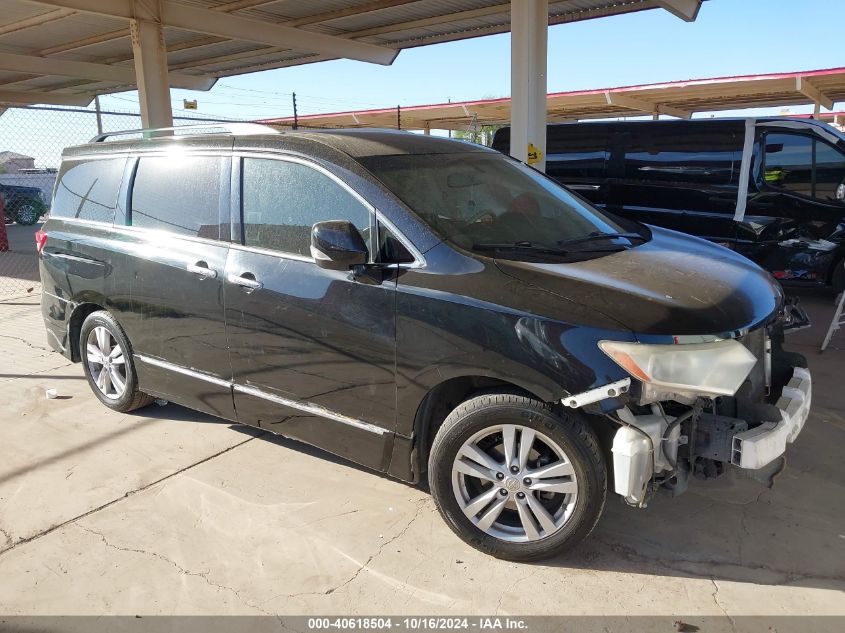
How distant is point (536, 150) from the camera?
326 inches

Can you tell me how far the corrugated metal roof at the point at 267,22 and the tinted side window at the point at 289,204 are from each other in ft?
26.0

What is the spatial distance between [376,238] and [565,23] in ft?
31.5

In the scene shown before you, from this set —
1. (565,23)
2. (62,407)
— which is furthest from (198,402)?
(565,23)

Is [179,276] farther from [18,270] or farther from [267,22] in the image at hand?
[267,22]

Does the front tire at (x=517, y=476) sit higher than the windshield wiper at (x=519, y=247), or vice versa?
the windshield wiper at (x=519, y=247)

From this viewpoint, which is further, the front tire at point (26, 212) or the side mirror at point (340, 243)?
the front tire at point (26, 212)

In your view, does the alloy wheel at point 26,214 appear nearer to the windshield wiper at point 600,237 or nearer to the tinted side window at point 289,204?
the tinted side window at point 289,204

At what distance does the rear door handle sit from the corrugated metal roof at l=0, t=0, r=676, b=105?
→ 26.2 ft

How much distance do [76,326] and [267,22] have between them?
352 inches

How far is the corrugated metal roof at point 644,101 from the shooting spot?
687 inches

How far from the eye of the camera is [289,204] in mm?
3568

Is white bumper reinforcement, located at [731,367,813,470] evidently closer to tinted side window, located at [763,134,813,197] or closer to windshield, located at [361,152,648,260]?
windshield, located at [361,152,648,260]

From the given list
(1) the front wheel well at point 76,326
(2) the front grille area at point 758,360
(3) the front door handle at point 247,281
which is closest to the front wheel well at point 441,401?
(2) the front grille area at point 758,360

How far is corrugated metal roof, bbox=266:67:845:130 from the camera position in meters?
17.4
